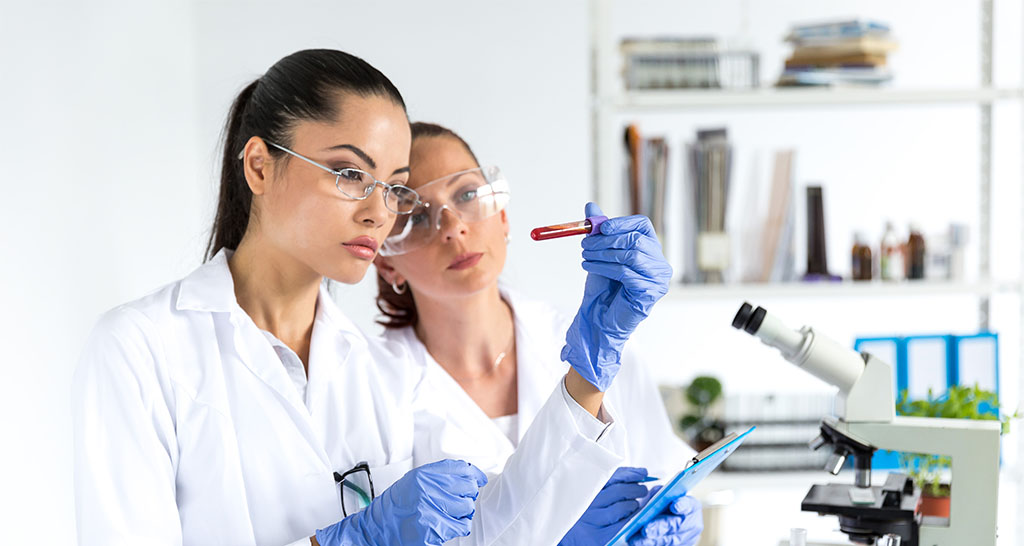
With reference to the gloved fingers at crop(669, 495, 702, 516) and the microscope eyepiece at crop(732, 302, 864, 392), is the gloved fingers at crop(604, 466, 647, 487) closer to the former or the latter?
the gloved fingers at crop(669, 495, 702, 516)

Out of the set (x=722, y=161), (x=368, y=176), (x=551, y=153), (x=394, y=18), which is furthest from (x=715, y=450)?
(x=394, y=18)

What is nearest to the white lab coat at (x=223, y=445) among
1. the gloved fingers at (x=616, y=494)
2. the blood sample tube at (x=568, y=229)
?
the gloved fingers at (x=616, y=494)

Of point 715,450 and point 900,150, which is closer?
point 715,450

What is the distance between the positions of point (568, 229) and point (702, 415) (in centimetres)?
142

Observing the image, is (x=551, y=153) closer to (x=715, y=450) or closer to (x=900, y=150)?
(x=900, y=150)

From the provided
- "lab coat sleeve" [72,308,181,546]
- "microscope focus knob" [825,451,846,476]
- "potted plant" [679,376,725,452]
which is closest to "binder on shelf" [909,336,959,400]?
"potted plant" [679,376,725,452]

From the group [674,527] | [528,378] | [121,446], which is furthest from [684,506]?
[121,446]

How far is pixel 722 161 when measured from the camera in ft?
7.64

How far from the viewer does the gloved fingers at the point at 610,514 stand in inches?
53.3

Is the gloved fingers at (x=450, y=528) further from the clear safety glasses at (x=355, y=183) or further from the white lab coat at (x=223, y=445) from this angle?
the clear safety glasses at (x=355, y=183)

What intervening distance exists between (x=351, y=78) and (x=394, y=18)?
1643 millimetres

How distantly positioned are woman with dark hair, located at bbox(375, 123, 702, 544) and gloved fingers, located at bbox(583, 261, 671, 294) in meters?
0.35

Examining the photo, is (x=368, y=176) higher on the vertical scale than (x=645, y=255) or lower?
higher

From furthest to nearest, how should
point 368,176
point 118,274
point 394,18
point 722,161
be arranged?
point 394,18 → point 722,161 → point 118,274 → point 368,176
